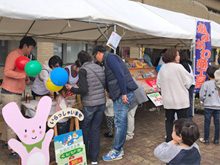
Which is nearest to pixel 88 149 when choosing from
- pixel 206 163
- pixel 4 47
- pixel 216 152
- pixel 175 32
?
pixel 206 163

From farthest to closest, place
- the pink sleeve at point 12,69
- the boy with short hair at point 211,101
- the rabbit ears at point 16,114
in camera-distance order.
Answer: the boy with short hair at point 211,101
the pink sleeve at point 12,69
the rabbit ears at point 16,114

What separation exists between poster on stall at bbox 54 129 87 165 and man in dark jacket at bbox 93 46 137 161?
0.54 meters

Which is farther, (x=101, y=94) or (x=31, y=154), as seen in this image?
(x=101, y=94)

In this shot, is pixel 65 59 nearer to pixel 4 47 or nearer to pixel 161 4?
pixel 4 47

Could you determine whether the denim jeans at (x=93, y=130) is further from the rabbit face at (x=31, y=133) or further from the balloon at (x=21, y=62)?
the balloon at (x=21, y=62)

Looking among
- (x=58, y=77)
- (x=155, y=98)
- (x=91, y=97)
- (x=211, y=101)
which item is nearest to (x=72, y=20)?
(x=58, y=77)

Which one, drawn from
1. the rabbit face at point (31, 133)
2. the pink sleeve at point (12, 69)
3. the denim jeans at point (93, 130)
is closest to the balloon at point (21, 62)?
the pink sleeve at point (12, 69)

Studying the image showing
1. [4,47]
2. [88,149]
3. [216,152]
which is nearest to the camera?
[88,149]

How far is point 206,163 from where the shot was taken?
351cm

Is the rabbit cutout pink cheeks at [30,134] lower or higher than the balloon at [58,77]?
lower

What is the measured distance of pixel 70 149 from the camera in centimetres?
302

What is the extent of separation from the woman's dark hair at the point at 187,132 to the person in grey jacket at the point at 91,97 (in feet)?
5.14

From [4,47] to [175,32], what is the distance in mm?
7192

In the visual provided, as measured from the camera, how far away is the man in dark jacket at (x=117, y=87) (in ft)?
10.5
